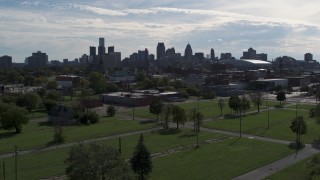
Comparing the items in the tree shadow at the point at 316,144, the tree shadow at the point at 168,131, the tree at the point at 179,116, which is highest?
the tree at the point at 179,116

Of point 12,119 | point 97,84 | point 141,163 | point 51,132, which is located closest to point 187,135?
point 51,132

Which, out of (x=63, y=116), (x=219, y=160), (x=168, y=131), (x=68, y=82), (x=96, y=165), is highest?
(x=68, y=82)

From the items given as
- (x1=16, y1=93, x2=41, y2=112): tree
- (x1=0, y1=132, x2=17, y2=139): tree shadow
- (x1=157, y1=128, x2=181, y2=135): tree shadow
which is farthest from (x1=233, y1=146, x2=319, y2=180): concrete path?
(x1=16, y1=93, x2=41, y2=112): tree

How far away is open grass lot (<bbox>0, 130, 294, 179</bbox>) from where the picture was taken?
78.8 feet

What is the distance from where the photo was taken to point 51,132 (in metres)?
38.5

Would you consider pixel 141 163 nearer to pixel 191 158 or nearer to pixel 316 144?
pixel 191 158

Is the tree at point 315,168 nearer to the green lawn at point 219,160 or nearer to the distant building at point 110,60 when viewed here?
the green lawn at point 219,160

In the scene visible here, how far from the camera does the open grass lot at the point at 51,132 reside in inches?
1309

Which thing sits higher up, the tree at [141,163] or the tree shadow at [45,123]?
the tree at [141,163]

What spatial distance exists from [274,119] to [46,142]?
25465mm

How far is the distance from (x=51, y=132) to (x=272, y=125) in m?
21.9

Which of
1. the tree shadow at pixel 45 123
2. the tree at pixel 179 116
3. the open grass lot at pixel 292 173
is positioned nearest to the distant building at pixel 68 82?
the tree shadow at pixel 45 123

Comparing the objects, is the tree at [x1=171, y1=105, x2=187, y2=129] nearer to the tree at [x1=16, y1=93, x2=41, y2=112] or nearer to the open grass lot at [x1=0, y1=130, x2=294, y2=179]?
the open grass lot at [x1=0, y1=130, x2=294, y2=179]

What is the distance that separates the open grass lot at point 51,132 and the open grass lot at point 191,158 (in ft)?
11.0
